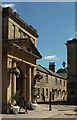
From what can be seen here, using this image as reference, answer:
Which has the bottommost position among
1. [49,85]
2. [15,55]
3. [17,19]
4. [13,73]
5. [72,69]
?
[49,85]

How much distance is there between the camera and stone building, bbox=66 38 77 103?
1307 inches

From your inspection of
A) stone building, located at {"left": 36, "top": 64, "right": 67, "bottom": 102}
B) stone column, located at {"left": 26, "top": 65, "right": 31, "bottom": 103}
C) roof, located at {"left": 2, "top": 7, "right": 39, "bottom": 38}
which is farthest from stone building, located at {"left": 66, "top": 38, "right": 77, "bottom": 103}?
stone column, located at {"left": 26, "top": 65, "right": 31, "bottom": 103}

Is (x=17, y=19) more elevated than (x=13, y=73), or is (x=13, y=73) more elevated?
(x=17, y=19)

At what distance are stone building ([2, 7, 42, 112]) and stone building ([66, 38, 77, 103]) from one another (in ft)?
36.7

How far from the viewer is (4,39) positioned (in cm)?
1744

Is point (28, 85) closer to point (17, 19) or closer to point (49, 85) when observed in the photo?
point (17, 19)

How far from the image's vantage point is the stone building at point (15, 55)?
57.3 ft

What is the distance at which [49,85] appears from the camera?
41.0 metres

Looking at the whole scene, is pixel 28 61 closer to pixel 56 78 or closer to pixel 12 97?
pixel 12 97

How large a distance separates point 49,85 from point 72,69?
8.72 meters

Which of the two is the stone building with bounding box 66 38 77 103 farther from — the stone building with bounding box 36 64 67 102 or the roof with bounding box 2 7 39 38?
the roof with bounding box 2 7 39 38

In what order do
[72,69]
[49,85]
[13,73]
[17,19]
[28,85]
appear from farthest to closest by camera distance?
[49,85] < [72,69] < [28,85] < [17,19] < [13,73]

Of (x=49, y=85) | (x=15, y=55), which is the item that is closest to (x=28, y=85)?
(x=15, y=55)

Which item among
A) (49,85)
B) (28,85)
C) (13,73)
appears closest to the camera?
(13,73)
